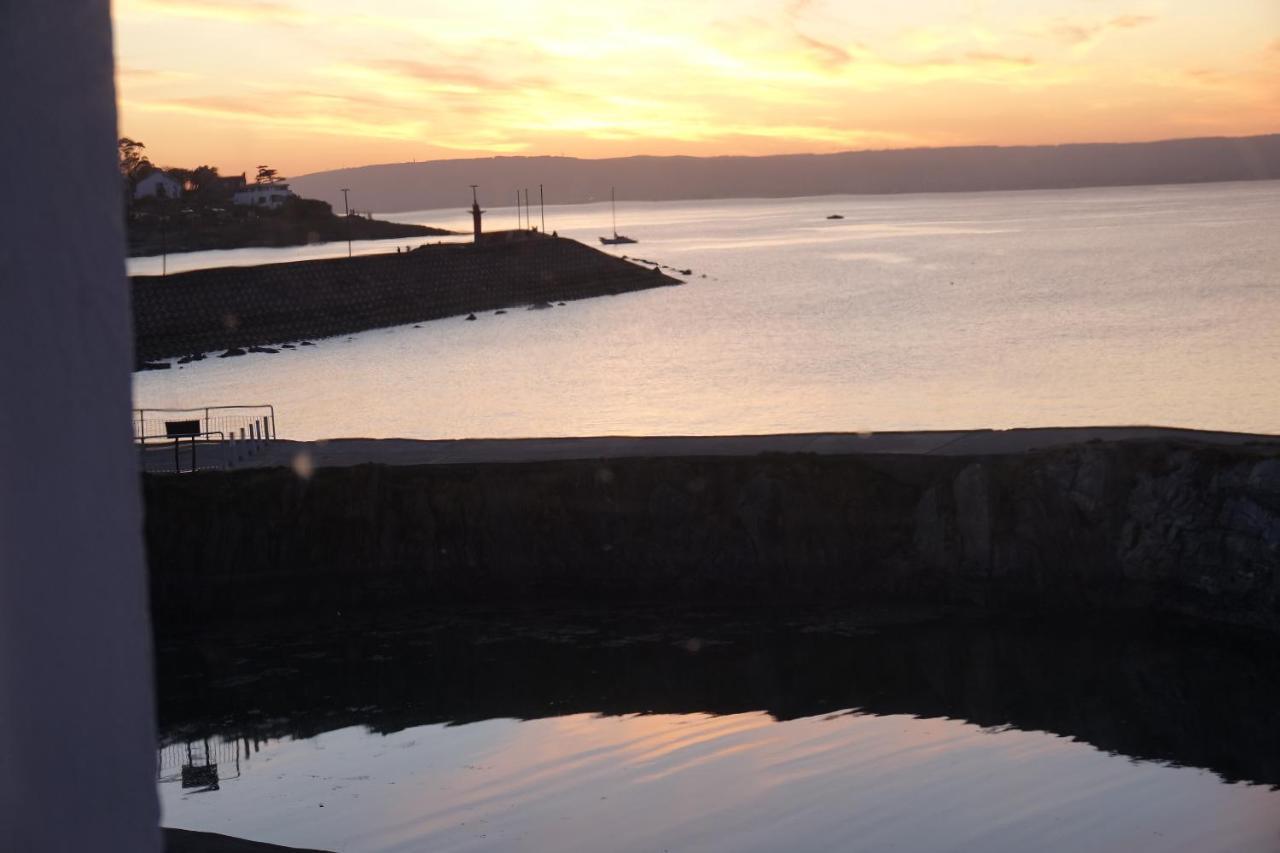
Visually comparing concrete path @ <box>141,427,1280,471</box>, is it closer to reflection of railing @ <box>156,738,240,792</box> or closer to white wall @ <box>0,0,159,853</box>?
reflection of railing @ <box>156,738,240,792</box>

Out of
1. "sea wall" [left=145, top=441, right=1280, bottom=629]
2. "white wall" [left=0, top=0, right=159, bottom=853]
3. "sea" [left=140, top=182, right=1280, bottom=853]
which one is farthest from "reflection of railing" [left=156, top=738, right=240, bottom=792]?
"white wall" [left=0, top=0, right=159, bottom=853]

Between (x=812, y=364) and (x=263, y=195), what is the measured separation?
117707 millimetres

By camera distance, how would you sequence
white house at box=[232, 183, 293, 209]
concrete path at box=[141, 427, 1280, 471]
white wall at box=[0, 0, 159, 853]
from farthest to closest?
1. white house at box=[232, 183, 293, 209]
2. concrete path at box=[141, 427, 1280, 471]
3. white wall at box=[0, 0, 159, 853]

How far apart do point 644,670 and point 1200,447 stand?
7953 mm

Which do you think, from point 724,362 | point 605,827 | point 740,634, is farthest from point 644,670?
point 724,362

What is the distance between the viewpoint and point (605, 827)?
1211cm

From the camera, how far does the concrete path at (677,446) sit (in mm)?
19859

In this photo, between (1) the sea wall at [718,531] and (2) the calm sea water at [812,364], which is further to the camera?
(2) the calm sea water at [812,364]

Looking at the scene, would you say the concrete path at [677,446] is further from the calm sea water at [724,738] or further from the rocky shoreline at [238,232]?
the rocky shoreline at [238,232]

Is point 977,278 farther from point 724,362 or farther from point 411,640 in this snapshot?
point 411,640

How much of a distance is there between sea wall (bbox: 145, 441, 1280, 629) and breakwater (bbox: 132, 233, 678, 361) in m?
43.0

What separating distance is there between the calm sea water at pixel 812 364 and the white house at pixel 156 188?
4510 centimetres

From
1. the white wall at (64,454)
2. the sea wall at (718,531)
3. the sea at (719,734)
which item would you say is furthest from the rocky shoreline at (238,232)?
the white wall at (64,454)

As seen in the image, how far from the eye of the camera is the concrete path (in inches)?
782
